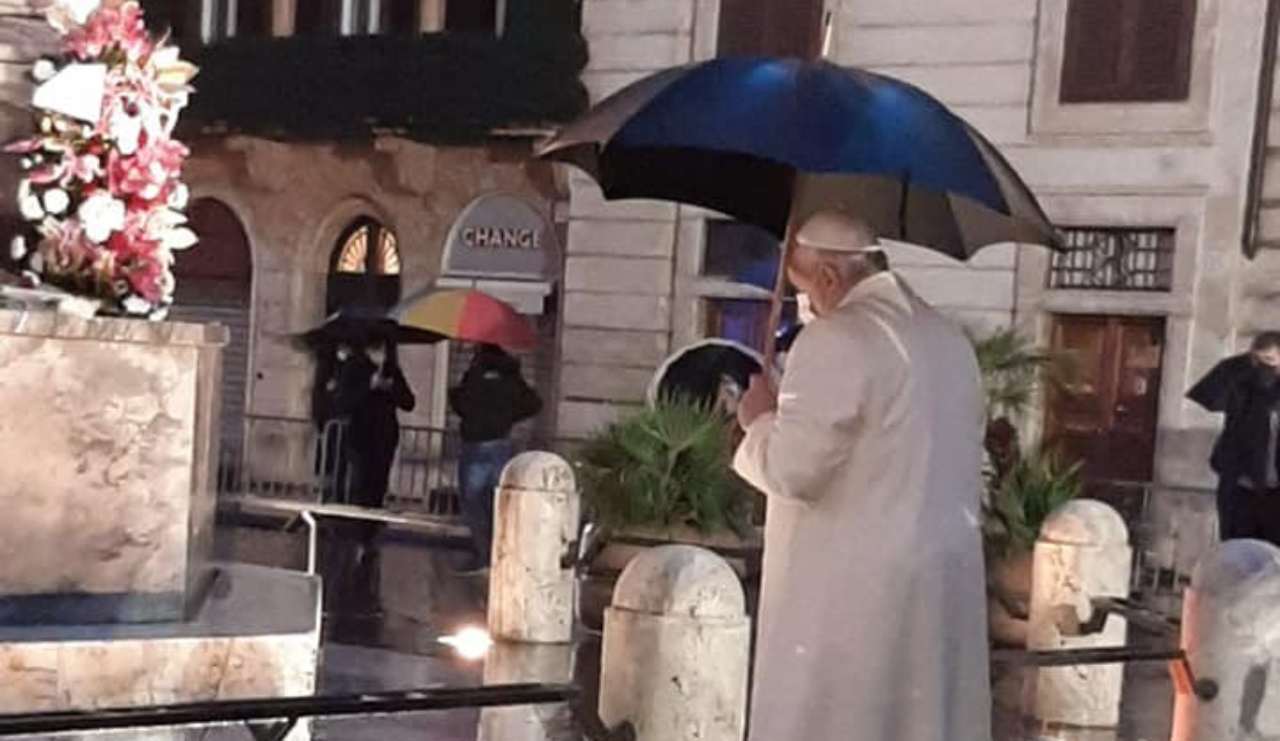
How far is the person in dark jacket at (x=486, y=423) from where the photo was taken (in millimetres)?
16469

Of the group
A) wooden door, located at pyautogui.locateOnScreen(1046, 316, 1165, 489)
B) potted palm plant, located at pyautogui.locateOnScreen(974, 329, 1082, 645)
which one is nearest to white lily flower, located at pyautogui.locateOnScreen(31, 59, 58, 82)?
potted palm plant, located at pyautogui.locateOnScreen(974, 329, 1082, 645)

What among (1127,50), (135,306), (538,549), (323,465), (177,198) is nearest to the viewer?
(135,306)

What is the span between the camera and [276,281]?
27.5 metres

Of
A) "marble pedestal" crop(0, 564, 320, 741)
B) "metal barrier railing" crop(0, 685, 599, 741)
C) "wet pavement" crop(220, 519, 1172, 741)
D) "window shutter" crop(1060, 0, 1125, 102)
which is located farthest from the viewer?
"window shutter" crop(1060, 0, 1125, 102)

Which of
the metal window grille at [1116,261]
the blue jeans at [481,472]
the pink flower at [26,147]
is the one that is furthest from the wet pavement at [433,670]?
the metal window grille at [1116,261]

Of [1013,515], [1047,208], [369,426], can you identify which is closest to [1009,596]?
[1013,515]

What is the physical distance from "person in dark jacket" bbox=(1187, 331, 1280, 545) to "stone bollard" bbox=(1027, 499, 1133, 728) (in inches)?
217

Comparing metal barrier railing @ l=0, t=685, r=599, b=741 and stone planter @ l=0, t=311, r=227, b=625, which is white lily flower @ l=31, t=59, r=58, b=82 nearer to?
stone planter @ l=0, t=311, r=227, b=625

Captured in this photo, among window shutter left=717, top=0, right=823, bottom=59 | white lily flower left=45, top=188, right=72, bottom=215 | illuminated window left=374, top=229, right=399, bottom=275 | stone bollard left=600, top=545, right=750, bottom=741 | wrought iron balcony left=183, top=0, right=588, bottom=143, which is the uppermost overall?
window shutter left=717, top=0, right=823, bottom=59

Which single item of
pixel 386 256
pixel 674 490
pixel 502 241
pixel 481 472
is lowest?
pixel 481 472

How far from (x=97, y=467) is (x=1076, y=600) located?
484cm

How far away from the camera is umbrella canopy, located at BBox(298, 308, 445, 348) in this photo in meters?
19.5

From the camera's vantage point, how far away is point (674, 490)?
11.2 m

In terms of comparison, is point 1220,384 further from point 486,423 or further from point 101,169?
point 101,169
